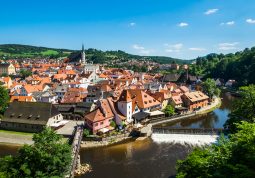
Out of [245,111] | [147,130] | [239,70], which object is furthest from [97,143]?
[239,70]

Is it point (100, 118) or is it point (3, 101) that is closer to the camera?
point (100, 118)

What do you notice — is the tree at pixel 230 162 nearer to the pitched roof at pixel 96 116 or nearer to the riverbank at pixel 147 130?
the riverbank at pixel 147 130

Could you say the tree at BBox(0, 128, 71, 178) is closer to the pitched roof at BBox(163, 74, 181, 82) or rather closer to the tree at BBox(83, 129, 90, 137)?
the tree at BBox(83, 129, 90, 137)

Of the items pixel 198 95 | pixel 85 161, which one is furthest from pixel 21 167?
pixel 198 95

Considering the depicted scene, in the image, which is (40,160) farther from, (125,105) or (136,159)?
(125,105)

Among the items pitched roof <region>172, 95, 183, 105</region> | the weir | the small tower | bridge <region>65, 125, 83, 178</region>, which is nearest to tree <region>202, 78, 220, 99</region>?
pitched roof <region>172, 95, 183, 105</region>

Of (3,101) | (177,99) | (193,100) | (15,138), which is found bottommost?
(15,138)

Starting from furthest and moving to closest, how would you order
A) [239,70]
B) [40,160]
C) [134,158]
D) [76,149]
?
[239,70] → [76,149] → [134,158] → [40,160]
